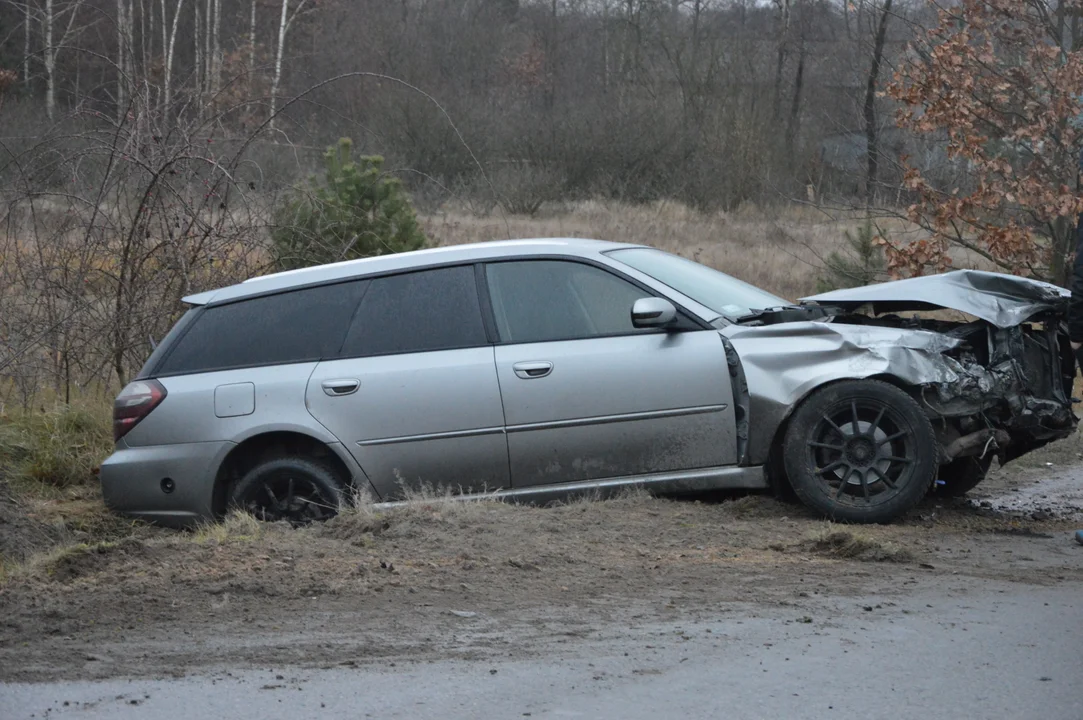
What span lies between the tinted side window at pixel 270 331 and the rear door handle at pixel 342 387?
0.76 feet

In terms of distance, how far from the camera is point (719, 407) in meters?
6.56

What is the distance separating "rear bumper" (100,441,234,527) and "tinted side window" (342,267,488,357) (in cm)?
100

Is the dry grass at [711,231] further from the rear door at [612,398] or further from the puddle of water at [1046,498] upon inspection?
the rear door at [612,398]

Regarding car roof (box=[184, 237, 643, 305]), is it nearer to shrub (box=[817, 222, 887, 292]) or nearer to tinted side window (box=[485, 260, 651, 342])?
tinted side window (box=[485, 260, 651, 342])

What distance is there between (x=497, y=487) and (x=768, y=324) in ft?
5.70

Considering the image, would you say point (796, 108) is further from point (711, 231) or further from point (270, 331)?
point (270, 331)

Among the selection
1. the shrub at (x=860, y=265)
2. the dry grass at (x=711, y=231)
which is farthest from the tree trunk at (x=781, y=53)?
the shrub at (x=860, y=265)

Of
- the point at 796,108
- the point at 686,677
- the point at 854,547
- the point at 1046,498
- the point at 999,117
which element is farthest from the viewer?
the point at 796,108

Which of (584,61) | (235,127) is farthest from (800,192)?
(235,127)

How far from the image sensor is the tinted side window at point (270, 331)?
7.06m

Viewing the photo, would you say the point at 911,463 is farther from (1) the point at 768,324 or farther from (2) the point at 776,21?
(2) the point at 776,21

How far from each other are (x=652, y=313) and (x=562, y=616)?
207cm

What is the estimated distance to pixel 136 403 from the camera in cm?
712

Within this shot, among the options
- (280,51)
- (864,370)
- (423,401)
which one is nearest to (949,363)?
(864,370)
